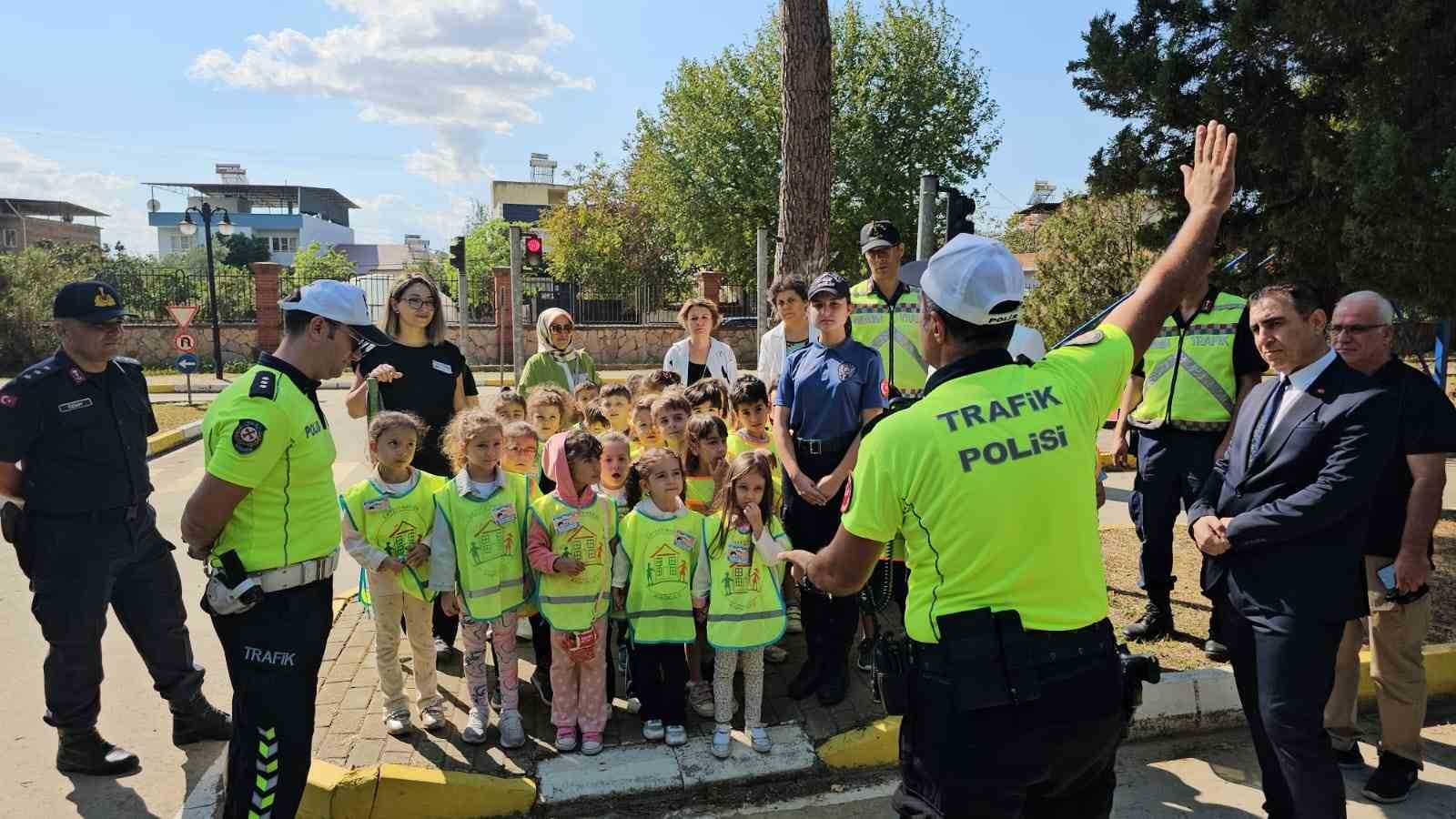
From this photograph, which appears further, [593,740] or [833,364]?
[833,364]

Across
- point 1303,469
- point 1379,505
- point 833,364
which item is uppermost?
point 833,364

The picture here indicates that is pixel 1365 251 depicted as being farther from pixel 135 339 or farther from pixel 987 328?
pixel 135 339

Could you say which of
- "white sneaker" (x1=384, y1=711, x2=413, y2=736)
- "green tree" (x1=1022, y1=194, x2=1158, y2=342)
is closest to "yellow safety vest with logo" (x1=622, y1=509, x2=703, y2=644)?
"white sneaker" (x1=384, y1=711, x2=413, y2=736)

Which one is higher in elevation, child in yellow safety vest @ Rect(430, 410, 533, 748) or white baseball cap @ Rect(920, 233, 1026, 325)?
white baseball cap @ Rect(920, 233, 1026, 325)

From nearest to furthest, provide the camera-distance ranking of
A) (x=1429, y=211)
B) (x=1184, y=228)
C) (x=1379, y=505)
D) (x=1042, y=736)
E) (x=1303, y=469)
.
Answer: (x=1042, y=736) → (x=1184, y=228) → (x=1303, y=469) → (x=1379, y=505) → (x=1429, y=211)

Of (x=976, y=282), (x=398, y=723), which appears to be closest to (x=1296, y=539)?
(x=976, y=282)

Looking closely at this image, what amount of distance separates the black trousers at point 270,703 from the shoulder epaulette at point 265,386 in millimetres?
655

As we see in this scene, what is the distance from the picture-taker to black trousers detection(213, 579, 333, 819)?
286 centimetres

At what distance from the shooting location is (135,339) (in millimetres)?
25594

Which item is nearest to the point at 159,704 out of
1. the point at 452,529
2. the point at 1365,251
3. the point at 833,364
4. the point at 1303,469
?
the point at 452,529

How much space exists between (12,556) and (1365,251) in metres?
10.5

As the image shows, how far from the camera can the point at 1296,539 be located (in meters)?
3.07

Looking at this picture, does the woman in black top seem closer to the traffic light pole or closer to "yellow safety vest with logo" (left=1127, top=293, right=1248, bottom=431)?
"yellow safety vest with logo" (left=1127, top=293, right=1248, bottom=431)

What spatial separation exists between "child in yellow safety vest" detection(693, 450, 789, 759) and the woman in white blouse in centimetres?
216
